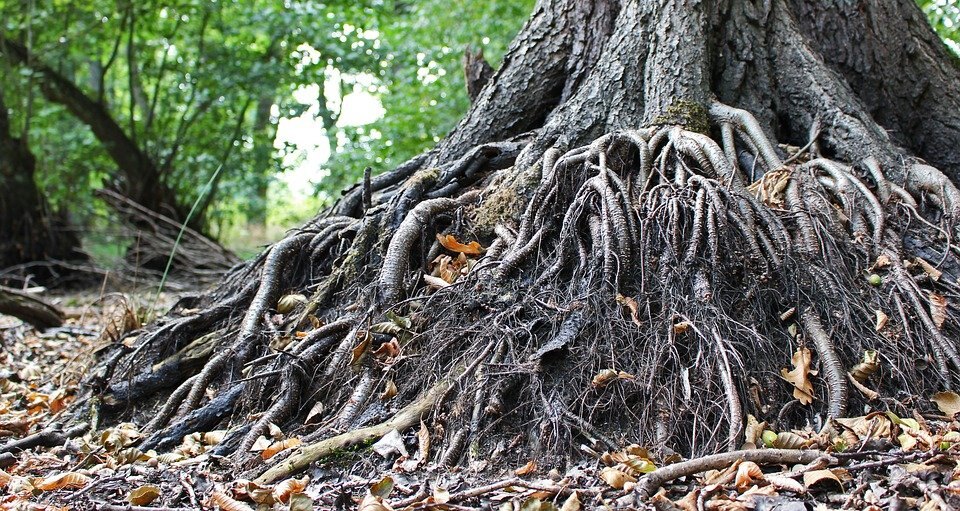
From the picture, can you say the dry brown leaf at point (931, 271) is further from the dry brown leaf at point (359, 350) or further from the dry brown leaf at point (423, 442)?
the dry brown leaf at point (359, 350)

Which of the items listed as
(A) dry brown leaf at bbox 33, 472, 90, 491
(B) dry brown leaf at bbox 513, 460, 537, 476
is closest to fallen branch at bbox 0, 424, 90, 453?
(A) dry brown leaf at bbox 33, 472, 90, 491

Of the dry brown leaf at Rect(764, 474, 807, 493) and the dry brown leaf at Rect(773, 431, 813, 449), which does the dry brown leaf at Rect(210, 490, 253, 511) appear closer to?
the dry brown leaf at Rect(764, 474, 807, 493)

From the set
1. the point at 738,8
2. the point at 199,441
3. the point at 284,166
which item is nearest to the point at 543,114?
the point at 738,8

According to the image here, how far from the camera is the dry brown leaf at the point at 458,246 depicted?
4.06 metres

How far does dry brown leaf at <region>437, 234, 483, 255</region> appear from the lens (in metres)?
4.06

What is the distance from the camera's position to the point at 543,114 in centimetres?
498

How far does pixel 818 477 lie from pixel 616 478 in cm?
64

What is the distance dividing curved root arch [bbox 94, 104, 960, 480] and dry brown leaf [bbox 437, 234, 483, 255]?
0.04 meters

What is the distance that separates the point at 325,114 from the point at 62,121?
12.4 feet

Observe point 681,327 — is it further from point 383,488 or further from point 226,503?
point 226,503

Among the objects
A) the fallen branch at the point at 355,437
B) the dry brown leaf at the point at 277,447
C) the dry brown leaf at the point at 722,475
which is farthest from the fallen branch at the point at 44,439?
the dry brown leaf at the point at 722,475

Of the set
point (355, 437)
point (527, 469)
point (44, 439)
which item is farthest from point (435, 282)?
point (44, 439)

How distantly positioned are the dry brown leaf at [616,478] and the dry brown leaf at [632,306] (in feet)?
2.32

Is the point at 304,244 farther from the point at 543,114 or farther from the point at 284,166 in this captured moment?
the point at 284,166
